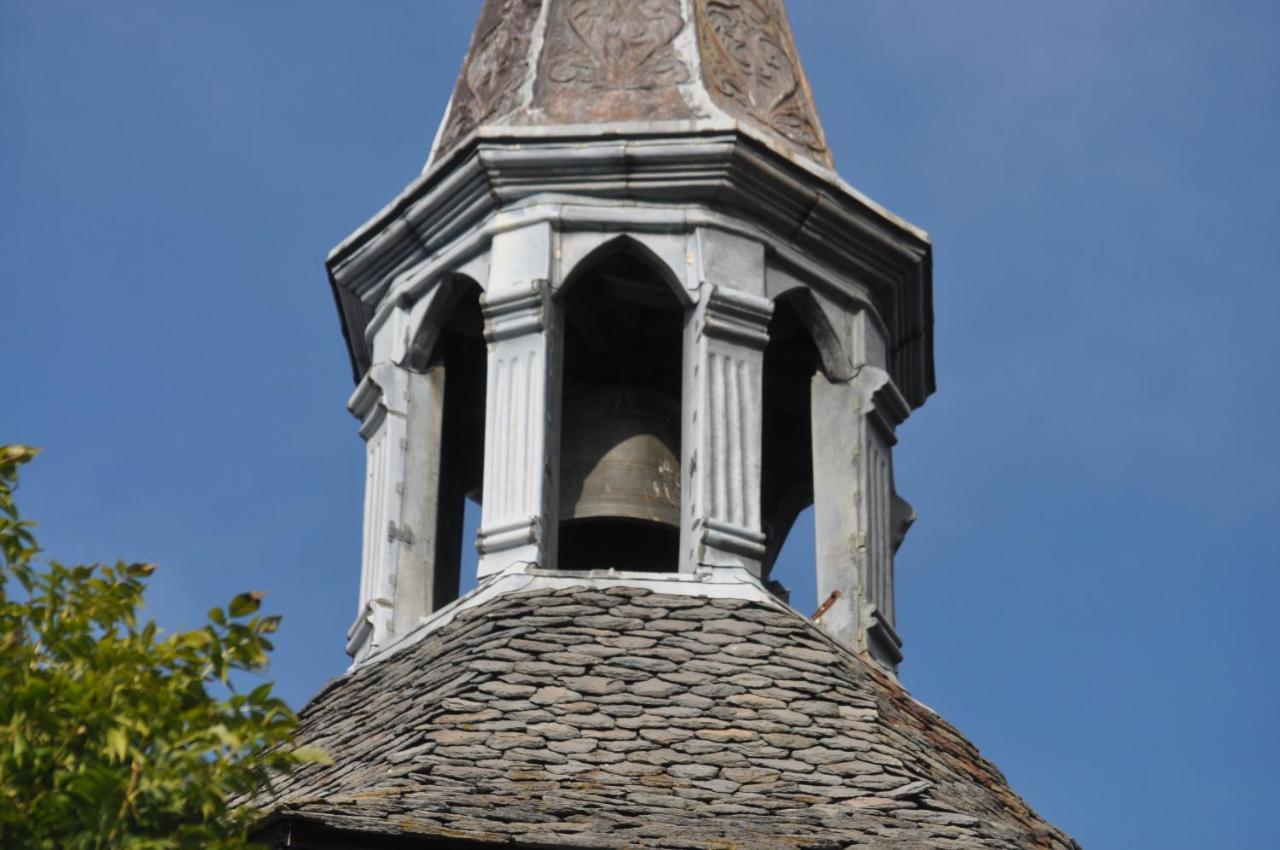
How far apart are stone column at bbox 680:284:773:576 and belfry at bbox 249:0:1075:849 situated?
22mm

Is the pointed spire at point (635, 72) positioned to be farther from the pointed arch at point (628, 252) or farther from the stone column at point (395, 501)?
the stone column at point (395, 501)

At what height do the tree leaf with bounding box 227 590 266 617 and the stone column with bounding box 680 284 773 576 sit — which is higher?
the stone column with bounding box 680 284 773 576

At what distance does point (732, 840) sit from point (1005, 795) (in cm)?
387

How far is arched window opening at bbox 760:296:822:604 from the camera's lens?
25359mm

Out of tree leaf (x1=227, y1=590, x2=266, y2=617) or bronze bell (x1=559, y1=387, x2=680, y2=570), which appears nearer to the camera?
tree leaf (x1=227, y1=590, x2=266, y2=617)

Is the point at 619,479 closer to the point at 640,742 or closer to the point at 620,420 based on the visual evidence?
the point at 620,420

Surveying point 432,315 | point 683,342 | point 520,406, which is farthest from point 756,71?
point 520,406

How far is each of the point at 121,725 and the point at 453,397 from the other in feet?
39.2

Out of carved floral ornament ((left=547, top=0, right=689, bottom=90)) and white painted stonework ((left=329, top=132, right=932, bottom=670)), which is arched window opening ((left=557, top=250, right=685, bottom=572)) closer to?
white painted stonework ((left=329, top=132, right=932, bottom=670))

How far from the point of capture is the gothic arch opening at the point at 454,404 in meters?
24.4

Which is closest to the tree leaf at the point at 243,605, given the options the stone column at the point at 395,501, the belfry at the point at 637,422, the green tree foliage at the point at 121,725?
the green tree foliage at the point at 121,725

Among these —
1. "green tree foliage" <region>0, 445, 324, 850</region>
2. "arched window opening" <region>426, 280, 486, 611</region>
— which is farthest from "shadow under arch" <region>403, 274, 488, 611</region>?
"green tree foliage" <region>0, 445, 324, 850</region>

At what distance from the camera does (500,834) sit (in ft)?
57.0

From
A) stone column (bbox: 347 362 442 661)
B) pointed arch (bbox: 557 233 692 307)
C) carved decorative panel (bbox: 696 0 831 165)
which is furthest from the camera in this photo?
carved decorative panel (bbox: 696 0 831 165)
